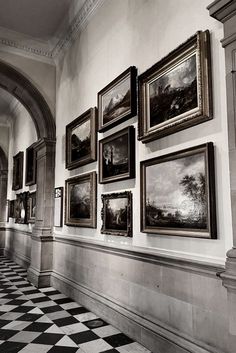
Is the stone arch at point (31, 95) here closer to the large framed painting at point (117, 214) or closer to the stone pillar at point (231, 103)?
the large framed painting at point (117, 214)

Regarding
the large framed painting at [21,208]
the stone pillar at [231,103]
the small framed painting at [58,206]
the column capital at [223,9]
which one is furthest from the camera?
the large framed painting at [21,208]

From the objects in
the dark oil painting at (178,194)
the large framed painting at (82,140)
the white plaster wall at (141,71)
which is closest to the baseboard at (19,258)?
the white plaster wall at (141,71)

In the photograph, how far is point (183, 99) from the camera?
12.1 feet

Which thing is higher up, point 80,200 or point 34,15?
point 34,15

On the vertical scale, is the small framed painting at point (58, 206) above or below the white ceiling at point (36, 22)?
below

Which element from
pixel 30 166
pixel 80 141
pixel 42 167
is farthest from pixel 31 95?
pixel 30 166

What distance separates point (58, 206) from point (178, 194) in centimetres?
438

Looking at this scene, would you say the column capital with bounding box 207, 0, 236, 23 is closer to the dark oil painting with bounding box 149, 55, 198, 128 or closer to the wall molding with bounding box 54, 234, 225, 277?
the dark oil painting with bounding box 149, 55, 198, 128

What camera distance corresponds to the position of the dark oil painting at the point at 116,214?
4.73 meters

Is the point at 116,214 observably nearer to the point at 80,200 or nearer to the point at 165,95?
the point at 80,200

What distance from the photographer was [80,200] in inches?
247

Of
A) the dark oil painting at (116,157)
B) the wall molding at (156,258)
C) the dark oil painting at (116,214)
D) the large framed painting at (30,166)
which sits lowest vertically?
the wall molding at (156,258)

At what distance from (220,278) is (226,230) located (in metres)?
0.47

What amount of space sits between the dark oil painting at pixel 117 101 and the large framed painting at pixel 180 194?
1.10 meters
